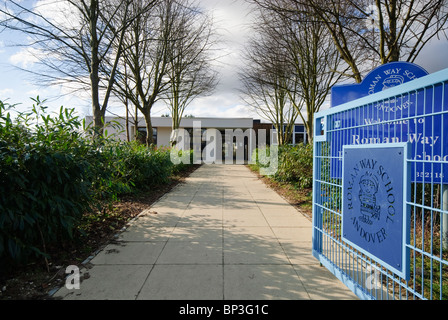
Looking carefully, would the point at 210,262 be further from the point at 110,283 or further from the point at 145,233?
the point at 145,233

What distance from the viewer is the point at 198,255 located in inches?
141

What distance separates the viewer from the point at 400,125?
2439mm

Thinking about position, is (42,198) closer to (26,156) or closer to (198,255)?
(26,156)

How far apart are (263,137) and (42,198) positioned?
24.6m

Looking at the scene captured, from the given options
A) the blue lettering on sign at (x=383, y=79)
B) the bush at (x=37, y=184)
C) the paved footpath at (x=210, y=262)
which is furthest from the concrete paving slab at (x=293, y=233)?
the bush at (x=37, y=184)

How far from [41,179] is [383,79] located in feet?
15.0

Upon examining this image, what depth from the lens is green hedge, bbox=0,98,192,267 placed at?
284 cm

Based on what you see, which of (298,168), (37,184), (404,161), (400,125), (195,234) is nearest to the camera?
(404,161)

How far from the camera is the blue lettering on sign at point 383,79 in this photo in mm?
3514

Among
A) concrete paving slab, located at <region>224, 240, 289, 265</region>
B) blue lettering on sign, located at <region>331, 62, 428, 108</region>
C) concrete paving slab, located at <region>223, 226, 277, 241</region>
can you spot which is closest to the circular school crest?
concrete paving slab, located at <region>224, 240, 289, 265</region>

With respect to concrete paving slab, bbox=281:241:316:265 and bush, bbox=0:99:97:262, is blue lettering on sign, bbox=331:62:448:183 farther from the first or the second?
bush, bbox=0:99:97:262

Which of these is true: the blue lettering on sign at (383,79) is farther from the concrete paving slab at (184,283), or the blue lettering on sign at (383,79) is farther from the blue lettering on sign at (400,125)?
the concrete paving slab at (184,283)

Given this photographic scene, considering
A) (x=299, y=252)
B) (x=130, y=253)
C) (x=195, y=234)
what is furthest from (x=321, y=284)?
(x=130, y=253)

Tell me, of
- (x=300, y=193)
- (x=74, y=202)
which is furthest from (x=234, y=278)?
(x=300, y=193)
